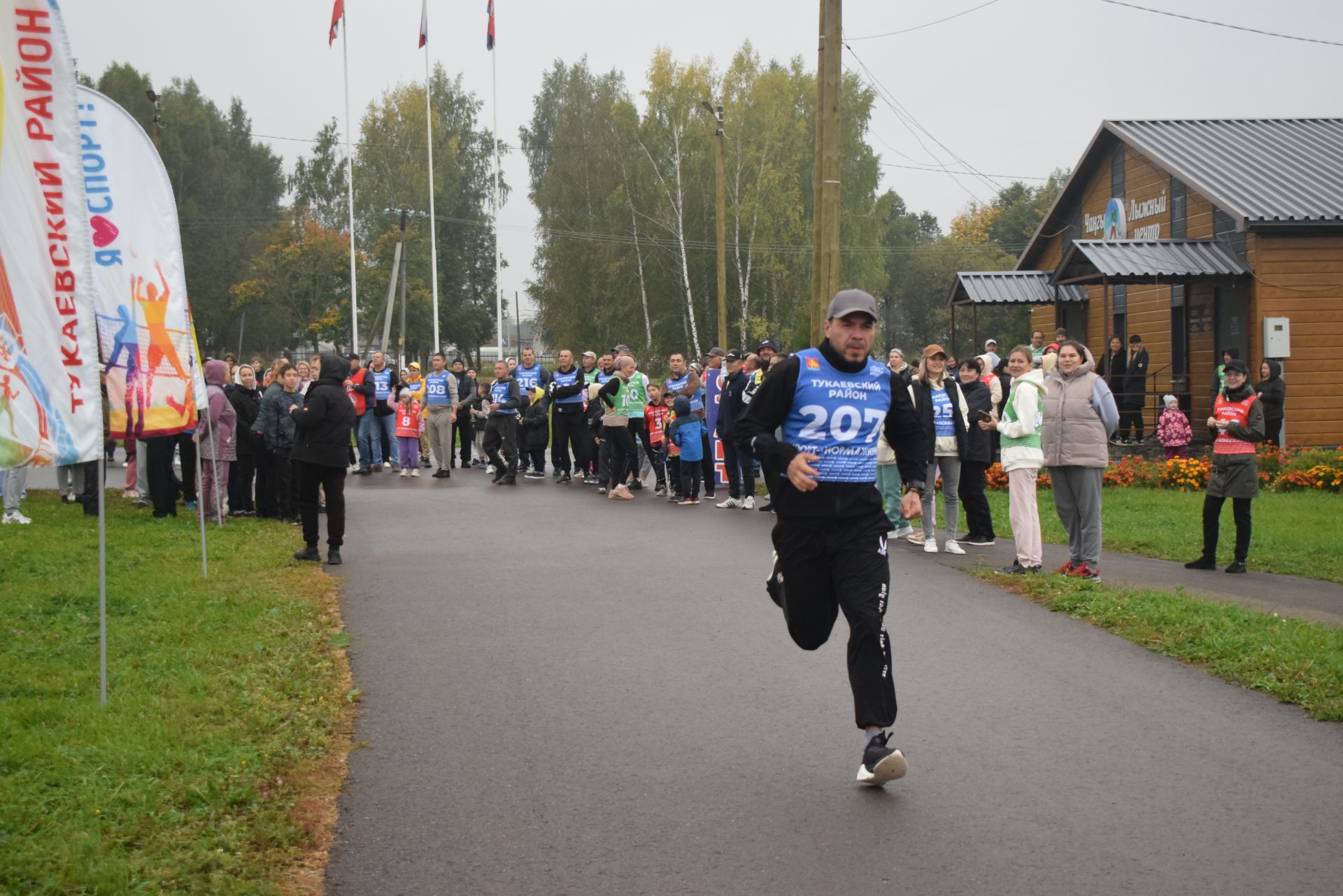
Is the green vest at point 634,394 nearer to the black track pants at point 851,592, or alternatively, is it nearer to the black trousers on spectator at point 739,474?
the black trousers on spectator at point 739,474

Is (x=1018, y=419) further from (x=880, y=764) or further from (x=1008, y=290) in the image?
(x=1008, y=290)

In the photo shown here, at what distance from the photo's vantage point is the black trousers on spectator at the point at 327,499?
41.5 ft

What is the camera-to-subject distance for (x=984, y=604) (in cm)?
1031

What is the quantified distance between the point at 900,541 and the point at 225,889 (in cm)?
1087

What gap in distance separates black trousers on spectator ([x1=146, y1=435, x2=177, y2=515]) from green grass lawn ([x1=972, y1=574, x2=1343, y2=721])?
9986 millimetres

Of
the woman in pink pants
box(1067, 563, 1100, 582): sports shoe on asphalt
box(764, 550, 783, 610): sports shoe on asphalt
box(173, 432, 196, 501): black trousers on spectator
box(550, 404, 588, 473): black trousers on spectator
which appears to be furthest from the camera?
box(550, 404, 588, 473): black trousers on spectator

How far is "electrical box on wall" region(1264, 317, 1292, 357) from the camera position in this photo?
2561cm

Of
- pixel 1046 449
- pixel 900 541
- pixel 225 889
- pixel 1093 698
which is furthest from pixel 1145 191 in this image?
pixel 225 889

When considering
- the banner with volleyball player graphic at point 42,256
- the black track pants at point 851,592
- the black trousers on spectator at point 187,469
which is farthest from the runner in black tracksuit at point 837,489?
the black trousers on spectator at point 187,469

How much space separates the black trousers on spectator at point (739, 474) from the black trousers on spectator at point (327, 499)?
6.29 m

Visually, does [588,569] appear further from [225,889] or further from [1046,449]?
[225,889]

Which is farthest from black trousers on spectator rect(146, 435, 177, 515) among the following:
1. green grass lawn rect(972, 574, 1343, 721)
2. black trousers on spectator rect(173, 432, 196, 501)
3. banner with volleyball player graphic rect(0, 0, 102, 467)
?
green grass lawn rect(972, 574, 1343, 721)

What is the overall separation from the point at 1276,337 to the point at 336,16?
3282 centimetres

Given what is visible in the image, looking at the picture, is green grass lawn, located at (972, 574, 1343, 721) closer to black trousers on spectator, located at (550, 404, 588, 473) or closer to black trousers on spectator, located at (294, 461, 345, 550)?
black trousers on spectator, located at (294, 461, 345, 550)
